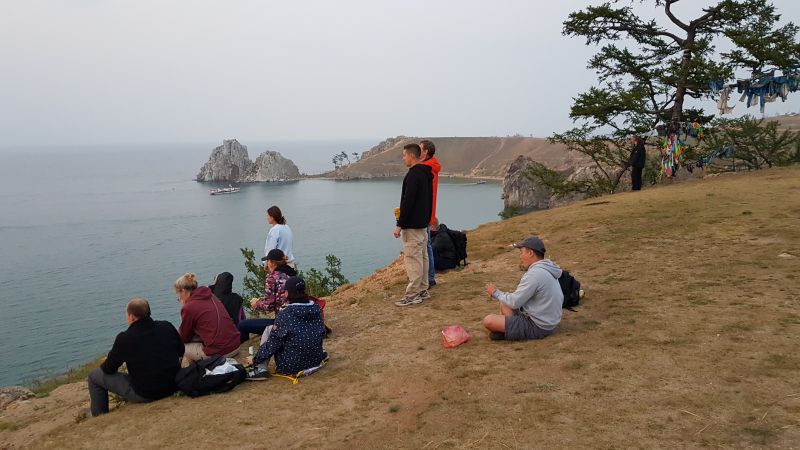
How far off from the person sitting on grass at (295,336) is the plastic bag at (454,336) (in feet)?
5.01

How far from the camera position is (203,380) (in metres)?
5.57

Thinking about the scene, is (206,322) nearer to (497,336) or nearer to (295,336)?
(295,336)

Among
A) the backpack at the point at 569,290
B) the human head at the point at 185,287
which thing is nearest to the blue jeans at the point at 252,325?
the human head at the point at 185,287

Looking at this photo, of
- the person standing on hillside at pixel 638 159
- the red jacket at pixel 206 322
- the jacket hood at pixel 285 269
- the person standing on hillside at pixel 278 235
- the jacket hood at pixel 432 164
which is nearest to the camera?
the red jacket at pixel 206 322

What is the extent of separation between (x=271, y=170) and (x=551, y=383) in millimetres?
150373

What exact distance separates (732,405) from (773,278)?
4.04 m

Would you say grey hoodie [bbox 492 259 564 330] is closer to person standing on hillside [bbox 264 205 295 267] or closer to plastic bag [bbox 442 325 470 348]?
plastic bag [bbox 442 325 470 348]

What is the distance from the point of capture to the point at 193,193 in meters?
124

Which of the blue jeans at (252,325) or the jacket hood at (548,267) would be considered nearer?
the jacket hood at (548,267)

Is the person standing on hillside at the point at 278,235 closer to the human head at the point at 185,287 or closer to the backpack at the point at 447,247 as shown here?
the human head at the point at 185,287

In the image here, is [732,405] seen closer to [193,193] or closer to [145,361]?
[145,361]

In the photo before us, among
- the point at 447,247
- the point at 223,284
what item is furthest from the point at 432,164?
the point at 223,284

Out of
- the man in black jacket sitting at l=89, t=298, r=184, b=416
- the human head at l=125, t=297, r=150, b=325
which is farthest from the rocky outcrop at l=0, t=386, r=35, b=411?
the human head at l=125, t=297, r=150, b=325

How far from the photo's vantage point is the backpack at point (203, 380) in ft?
18.3
